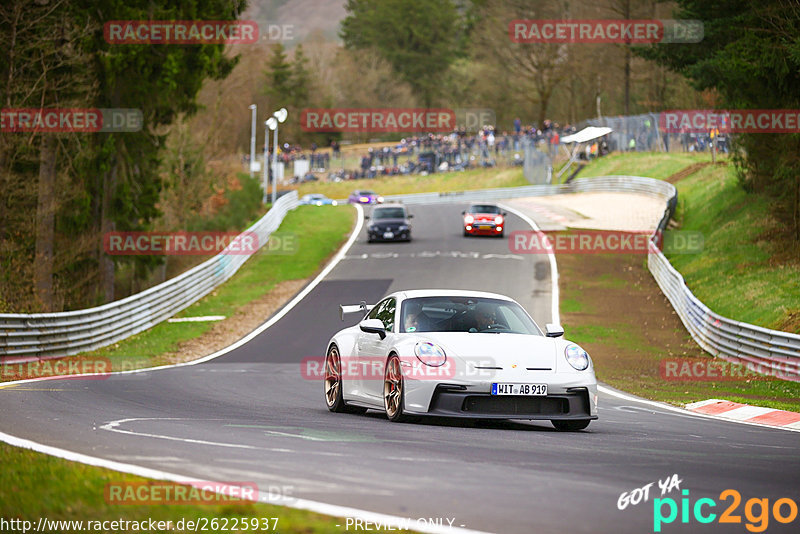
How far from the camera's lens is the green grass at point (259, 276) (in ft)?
91.5

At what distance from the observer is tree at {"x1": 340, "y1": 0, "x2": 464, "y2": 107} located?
141500 mm

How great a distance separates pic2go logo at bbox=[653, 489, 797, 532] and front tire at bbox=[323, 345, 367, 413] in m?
6.76

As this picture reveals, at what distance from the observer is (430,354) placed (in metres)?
11.0

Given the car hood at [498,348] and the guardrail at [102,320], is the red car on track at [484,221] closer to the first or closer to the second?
the guardrail at [102,320]

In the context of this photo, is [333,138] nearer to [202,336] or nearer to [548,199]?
[548,199]

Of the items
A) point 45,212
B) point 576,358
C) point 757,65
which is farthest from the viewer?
point 45,212

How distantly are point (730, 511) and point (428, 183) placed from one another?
86478mm

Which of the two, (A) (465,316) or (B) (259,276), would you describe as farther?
(B) (259,276)

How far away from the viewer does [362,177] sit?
10169cm
